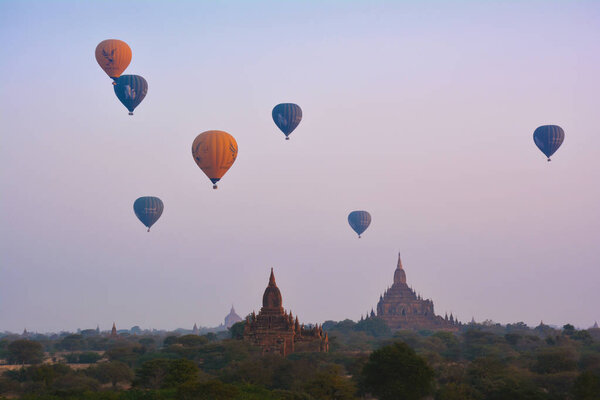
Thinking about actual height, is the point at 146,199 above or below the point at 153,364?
above

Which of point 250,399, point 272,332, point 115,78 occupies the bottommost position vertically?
point 250,399

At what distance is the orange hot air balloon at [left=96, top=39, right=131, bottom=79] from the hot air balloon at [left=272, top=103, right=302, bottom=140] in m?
20.0

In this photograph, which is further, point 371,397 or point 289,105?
point 289,105

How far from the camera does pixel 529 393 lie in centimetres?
5919

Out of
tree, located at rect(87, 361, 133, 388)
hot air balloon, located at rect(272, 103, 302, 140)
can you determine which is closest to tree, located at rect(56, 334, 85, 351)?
hot air balloon, located at rect(272, 103, 302, 140)

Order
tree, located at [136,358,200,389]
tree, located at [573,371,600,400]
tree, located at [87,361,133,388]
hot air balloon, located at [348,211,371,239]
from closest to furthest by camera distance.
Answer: tree, located at [573,371,600,400], tree, located at [136,358,200,389], tree, located at [87,361,133,388], hot air balloon, located at [348,211,371,239]

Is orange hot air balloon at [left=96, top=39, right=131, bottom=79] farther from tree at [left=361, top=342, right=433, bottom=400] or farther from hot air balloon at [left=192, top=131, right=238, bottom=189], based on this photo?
tree at [left=361, top=342, right=433, bottom=400]

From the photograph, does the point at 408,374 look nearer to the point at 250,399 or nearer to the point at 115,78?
the point at 250,399

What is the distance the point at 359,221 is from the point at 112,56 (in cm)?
6582

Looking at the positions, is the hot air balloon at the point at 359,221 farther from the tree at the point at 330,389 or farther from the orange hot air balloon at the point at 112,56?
the tree at the point at 330,389

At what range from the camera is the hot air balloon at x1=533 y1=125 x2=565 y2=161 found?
109375 mm

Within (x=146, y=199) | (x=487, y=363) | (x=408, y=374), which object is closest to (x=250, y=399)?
(x=408, y=374)

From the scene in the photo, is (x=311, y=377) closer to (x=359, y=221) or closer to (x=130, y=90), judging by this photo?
(x=130, y=90)

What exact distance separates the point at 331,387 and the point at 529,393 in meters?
13.6
